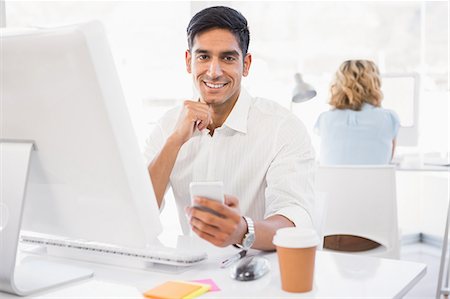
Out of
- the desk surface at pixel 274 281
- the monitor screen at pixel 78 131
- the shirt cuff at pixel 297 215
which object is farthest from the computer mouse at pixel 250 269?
the shirt cuff at pixel 297 215

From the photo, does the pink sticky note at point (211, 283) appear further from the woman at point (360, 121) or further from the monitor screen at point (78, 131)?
the woman at point (360, 121)

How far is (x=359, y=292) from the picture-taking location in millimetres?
1096

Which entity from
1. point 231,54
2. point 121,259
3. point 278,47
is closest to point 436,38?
point 278,47

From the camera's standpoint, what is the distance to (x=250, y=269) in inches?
46.2

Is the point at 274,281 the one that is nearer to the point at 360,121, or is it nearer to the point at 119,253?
the point at 119,253

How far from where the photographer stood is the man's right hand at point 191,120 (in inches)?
71.9

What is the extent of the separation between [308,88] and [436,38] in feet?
4.75

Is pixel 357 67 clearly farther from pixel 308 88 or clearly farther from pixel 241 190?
pixel 241 190

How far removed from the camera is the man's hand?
1147 millimetres

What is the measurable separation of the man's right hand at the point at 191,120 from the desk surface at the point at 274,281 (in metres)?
0.57

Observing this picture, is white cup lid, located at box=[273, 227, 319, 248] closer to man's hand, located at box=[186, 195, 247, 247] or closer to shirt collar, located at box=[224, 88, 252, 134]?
man's hand, located at box=[186, 195, 247, 247]

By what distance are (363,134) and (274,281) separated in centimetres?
258

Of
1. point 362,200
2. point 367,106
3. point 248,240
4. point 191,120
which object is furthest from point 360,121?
point 248,240

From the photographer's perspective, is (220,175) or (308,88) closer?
(220,175)
